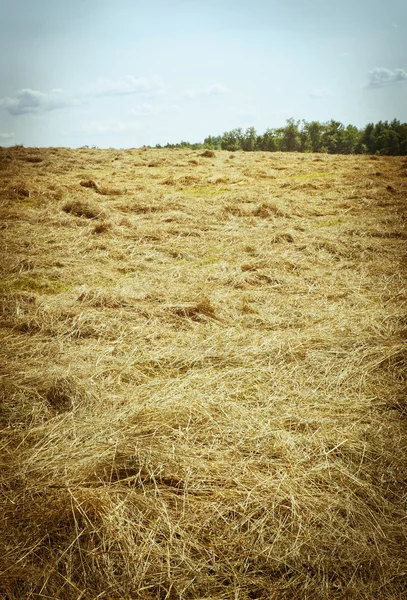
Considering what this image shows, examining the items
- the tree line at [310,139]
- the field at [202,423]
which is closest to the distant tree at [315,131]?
the tree line at [310,139]

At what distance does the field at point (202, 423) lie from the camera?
153 cm

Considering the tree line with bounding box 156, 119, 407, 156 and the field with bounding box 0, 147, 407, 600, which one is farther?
the tree line with bounding box 156, 119, 407, 156

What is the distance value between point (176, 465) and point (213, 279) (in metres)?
3.03

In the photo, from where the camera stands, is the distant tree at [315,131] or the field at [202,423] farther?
the distant tree at [315,131]

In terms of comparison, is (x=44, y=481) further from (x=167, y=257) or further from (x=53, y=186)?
(x=53, y=186)

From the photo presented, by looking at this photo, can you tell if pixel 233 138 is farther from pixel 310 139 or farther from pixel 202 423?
pixel 202 423

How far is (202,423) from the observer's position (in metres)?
2.29

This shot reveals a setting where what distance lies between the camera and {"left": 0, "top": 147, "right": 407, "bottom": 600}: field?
1.53 meters

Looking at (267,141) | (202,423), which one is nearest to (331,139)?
(267,141)

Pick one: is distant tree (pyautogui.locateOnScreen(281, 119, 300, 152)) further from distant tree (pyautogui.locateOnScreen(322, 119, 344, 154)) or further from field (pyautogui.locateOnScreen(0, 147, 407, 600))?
field (pyautogui.locateOnScreen(0, 147, 407, 600))

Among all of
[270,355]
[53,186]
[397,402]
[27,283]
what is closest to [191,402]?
[270,355]

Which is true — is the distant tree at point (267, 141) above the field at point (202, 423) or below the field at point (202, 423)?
above

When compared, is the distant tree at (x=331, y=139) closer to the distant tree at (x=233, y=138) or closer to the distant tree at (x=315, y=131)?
the distant tree at (x=315, y=131)

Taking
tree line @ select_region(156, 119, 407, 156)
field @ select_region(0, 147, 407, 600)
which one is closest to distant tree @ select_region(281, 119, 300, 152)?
tree line @ select_region(156, 119, 407, 156)
